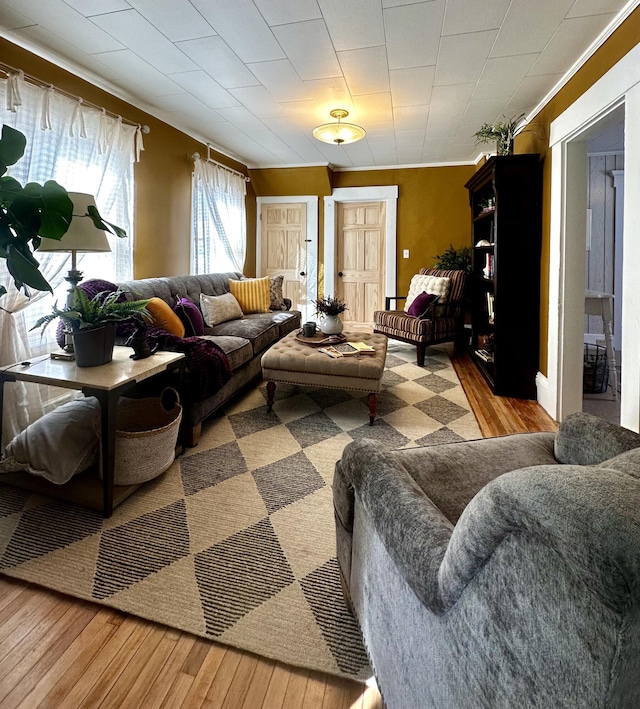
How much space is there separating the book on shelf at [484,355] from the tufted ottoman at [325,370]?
1.46 meters

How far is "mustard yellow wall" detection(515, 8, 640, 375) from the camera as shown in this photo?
2375mm

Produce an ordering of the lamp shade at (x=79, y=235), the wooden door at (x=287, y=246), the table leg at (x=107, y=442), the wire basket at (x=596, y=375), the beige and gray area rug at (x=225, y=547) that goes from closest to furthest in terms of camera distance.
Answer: the beige and gray area rug at (x=225, y=547)
the table leg at (x=107, y=442)
the lamp shade at (x=79, y=235)
the wire basket at (x=596, y=375)
the wooden door at (x=287, y=246)

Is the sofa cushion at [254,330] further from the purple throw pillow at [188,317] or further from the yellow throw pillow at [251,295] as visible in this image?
the yellow throw pillow at [251,295]

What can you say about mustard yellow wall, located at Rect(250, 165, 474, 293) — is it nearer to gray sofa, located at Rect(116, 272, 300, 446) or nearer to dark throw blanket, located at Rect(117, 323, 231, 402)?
gray sofa, located at Rect(116, 272, 300, 446)

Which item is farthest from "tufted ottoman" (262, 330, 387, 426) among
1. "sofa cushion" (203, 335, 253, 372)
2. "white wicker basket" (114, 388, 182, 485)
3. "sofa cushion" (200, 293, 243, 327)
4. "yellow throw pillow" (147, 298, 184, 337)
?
"sofa cushion" (200, 293, 243, 327)

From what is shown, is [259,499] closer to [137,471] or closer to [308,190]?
[137,471]

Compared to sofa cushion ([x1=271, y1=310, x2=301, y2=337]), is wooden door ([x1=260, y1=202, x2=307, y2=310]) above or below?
above

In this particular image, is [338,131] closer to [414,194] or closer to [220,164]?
[220,164]

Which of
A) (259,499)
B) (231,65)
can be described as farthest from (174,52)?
(259,499)

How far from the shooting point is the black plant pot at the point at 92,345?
2070 mm

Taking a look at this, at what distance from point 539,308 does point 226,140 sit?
394 cm

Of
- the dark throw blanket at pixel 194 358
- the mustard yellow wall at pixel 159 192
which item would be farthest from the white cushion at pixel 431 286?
the dark throw blanket at pixel 194 358

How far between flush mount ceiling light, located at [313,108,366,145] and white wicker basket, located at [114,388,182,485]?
2.81 m

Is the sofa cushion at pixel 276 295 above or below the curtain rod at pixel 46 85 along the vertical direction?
below
